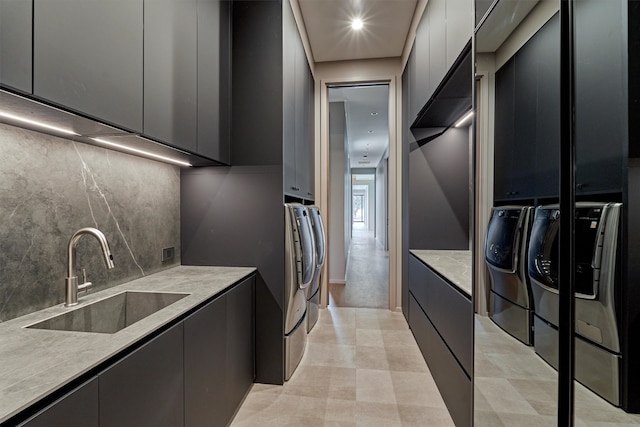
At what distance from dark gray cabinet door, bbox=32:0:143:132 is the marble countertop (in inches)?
67.4

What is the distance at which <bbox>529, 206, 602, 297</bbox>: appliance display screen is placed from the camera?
0.71 m

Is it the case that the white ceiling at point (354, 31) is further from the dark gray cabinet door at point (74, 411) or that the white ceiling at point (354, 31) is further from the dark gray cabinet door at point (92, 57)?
the dark gray cabinet door at point (74, 411)

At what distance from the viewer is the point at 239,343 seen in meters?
1.83

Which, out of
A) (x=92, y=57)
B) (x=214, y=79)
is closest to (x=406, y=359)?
(x=214, y=79)

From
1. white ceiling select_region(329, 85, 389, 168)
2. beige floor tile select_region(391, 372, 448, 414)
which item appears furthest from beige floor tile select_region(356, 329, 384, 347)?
white ceiling select_region(329, 85, 389, 168)

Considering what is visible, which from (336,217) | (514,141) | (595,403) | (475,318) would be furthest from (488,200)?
(336,217)

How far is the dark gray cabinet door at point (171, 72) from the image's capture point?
4.22 ft

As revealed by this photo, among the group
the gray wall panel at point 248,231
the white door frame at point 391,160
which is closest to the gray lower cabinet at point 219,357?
the gray wall panel at point 248,231

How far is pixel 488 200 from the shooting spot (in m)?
1.23

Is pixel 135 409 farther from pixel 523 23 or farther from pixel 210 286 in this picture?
pixel 523 23

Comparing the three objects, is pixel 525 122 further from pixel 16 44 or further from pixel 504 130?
pixel 16 44

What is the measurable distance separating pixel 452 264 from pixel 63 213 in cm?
234

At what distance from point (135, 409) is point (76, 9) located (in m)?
1.26

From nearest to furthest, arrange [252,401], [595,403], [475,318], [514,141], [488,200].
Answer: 1. [595,403]
2. [514,141]
3. [488,200]
4. [475,318]
5. [252,401]
